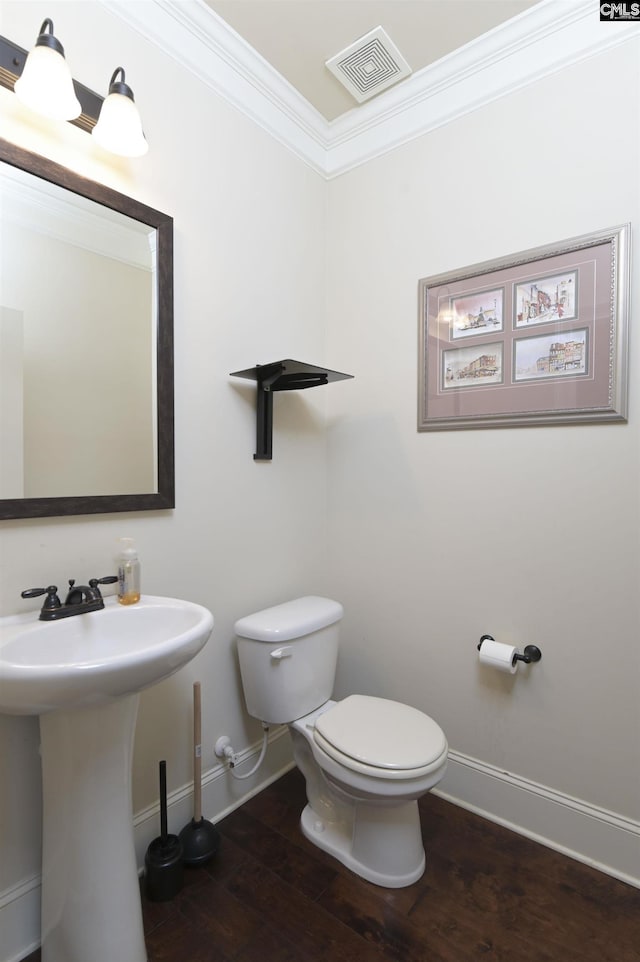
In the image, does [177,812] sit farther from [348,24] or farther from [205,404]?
[348,24]

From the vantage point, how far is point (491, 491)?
1.60 metres

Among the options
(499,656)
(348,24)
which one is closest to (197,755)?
(499,656)

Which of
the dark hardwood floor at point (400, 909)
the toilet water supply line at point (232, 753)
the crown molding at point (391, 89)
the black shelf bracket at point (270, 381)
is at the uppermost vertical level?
the crown molding at point (391, 89)

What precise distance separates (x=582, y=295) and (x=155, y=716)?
1.90m

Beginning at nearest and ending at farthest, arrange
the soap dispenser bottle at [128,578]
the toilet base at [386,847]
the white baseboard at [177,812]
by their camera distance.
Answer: the white baseboard at [177,812]
the soap dispenser bottle at [128,578]
the toilet base at [386,847]

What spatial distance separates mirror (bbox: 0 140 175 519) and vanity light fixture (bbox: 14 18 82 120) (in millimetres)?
120

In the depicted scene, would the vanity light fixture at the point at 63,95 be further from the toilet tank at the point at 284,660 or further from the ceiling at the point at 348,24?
the toilet tank at the point at 284,660

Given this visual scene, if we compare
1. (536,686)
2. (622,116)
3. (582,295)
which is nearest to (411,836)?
(536,686)

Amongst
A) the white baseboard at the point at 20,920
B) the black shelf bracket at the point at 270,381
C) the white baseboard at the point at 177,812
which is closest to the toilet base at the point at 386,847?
the white baseboard at the point at 177,812

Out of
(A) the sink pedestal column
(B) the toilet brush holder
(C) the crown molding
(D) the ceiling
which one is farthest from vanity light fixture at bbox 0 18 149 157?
(B) the toilet brush holder

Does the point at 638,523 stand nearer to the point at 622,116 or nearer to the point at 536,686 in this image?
the point at 536,686

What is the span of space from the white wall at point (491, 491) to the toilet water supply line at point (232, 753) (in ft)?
1.56

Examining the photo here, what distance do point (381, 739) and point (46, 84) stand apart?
190 cm

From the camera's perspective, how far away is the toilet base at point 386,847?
4.35ft
